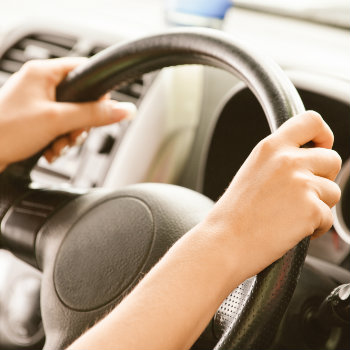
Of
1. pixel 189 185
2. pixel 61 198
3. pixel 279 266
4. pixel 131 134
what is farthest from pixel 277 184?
pixel 189 185

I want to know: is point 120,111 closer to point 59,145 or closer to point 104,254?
point 59,145

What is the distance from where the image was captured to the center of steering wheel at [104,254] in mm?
634

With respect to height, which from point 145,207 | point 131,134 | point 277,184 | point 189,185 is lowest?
point 189,185

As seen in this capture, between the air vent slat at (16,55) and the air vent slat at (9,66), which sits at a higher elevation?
the air vent slat at (16,55)

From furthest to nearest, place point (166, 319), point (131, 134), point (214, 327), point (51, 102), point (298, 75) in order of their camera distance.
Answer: point (131, 134), point (298, 75), point (51, 102), point (214, 327), point (166, 319)

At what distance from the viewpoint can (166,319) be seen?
A: 1.44 feet

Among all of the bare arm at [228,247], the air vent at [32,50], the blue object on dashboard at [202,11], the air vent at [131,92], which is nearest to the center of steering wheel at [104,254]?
the bare arm at [228,247]

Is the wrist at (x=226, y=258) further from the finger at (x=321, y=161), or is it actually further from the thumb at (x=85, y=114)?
the thumb at (x=85, y=114)

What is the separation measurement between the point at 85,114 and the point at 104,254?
9.7 inches

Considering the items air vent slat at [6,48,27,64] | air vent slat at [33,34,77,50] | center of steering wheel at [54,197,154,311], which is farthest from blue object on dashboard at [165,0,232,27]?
center of steering wheel at [54,197,154,311]

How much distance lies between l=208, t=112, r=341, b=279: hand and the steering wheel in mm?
29

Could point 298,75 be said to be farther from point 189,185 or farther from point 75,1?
point 75,1

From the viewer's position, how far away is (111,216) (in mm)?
699

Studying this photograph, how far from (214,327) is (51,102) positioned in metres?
0.43
